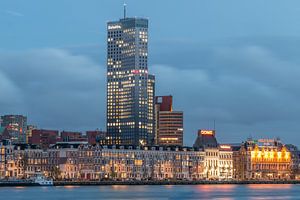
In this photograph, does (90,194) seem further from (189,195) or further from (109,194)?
(189,195)

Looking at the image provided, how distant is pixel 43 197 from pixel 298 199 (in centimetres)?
4229

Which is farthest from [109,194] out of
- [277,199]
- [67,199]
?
[277,199]

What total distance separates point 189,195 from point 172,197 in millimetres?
8284

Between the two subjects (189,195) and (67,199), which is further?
(189,195)

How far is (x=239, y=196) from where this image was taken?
174 m

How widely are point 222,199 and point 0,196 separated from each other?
37591 mm

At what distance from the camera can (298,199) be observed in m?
163

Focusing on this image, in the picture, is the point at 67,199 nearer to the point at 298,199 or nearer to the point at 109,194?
the point at 109,194

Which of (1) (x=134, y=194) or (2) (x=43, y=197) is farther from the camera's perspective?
(1) (x=134, y=194)

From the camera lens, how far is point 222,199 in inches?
6442

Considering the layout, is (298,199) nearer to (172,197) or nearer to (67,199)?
(172,197)

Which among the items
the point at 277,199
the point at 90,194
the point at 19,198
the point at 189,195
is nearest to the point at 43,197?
the point at 19,198

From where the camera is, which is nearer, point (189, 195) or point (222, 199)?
point (222, 199)

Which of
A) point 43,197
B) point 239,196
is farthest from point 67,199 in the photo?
point 239,196
